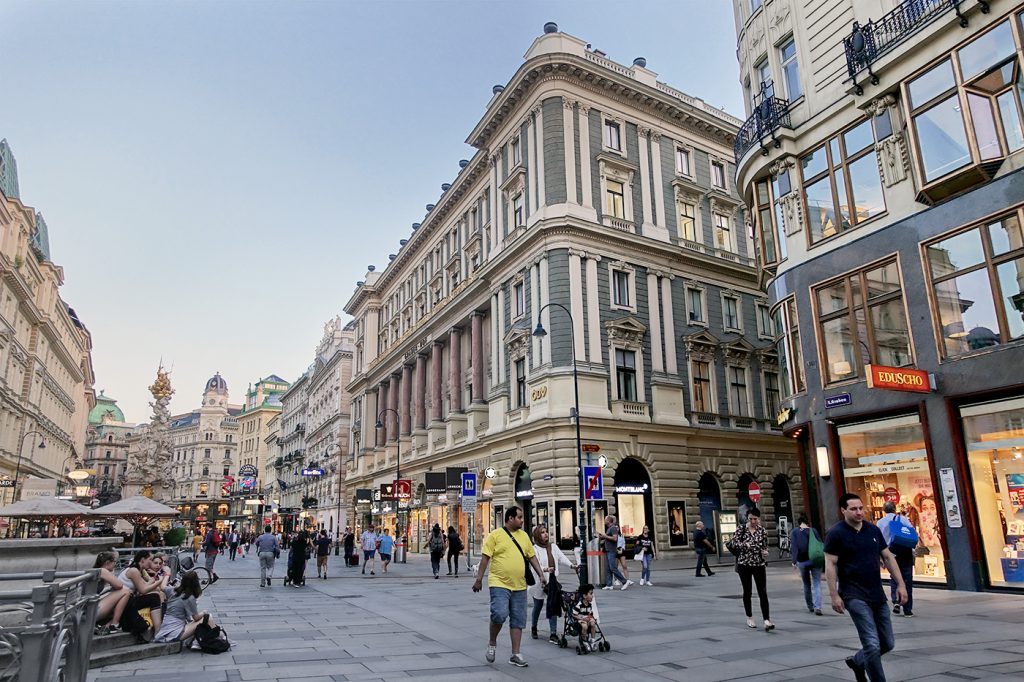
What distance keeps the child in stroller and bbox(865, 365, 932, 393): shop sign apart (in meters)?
10.2

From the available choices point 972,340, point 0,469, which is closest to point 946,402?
point 972,340

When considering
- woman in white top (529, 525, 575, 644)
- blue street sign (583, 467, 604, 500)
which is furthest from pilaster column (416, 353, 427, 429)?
woman in white top (529, 525, 575, 644)

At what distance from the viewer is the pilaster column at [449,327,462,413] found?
45812 mm

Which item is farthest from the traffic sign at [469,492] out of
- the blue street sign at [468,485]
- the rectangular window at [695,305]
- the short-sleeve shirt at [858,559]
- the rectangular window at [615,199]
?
the short-sleeve shirt at [858,559]

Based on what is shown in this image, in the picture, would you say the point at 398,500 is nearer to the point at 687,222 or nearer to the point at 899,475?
the point at 687,222

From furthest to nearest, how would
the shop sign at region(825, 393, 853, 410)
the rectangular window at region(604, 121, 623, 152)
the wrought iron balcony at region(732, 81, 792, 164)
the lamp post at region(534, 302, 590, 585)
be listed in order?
the rectangular window at region(604, 121, 623, 152) < the wrought iron balcony at region(732, 81, 792, 164) < the lamp post at region(534, 302, 590, 585) < the shop sign at region(825, 393, 853, 410)

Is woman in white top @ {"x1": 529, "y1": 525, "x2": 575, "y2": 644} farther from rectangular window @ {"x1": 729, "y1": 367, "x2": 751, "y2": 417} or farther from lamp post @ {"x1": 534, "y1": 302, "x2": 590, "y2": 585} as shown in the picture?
rectangular window @ {"x1": 729, "y1": 367, "x2": 751, "y2": 417}

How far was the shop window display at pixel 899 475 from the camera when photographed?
1764 cm

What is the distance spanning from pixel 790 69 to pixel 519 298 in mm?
18235

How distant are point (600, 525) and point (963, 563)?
16868mm

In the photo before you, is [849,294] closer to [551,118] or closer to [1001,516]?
[1001,516]

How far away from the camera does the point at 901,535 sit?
1309 centimetres

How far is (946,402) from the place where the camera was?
17109 millimetres

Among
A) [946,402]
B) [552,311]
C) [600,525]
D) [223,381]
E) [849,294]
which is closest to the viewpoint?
[946,402]
